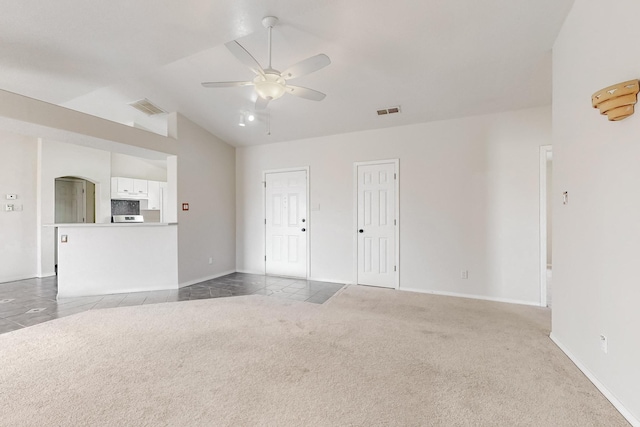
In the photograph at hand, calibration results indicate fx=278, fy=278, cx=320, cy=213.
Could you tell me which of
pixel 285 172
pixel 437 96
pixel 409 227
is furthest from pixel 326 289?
pixel 437 96

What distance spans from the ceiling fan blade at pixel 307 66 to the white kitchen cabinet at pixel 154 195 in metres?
6.02

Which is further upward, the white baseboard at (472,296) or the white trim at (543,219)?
the white trim at (543,219)

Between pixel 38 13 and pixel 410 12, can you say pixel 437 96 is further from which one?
pixel 38 13

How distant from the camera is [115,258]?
4273mm

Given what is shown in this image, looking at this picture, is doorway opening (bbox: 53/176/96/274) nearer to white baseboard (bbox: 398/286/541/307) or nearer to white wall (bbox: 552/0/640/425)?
white baseboard (bbox: 398/286/541/307)

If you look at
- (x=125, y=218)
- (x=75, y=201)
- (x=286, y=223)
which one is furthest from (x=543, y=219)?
(x=75, y=201)

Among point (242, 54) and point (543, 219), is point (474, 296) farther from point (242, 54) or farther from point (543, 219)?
point (242, 54)

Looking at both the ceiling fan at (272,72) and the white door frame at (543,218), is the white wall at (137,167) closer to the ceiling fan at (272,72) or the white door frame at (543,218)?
the ceiling fan at (272,72)

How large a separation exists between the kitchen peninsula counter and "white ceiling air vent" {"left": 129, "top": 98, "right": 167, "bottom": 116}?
1.92 m

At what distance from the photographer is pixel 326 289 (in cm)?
453

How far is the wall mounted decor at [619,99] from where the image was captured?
61.9 inches

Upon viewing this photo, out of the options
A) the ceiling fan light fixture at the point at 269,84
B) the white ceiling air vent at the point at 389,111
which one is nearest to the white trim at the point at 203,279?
the ceiling fan light fixture at the point at 269,84

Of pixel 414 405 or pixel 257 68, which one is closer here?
pixel 414 405

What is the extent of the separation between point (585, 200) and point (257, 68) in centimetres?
278
